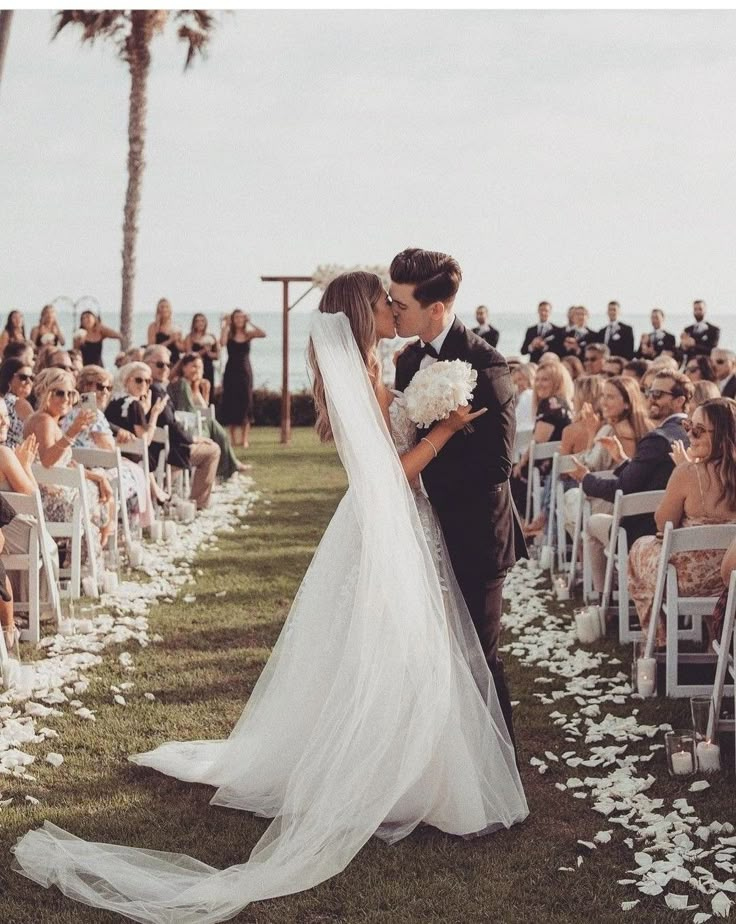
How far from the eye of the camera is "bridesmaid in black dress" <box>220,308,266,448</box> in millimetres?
16000

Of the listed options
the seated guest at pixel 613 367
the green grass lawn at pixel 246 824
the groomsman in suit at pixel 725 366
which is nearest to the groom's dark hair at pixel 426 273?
the green grass lawn at pixel 246 824

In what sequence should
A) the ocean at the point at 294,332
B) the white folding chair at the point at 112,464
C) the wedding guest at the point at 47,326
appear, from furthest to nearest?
the ocean at the point at 294,332
the wedding guest at the point at 47,326
the white folding chair at the point at 112,464

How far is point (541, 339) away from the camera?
15.9 metres

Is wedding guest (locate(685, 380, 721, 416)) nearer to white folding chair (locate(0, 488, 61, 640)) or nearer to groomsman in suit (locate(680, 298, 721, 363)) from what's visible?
white folding chair (locate(0, 488, 61, 640))

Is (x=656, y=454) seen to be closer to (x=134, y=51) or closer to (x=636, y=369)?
(x=636, y=369)

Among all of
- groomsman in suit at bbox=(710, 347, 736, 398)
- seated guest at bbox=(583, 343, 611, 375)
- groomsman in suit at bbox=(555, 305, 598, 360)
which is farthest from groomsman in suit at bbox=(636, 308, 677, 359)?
groomsman in suit at bbox=(710, 347, 736, 398)

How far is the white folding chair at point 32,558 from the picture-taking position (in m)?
5.86

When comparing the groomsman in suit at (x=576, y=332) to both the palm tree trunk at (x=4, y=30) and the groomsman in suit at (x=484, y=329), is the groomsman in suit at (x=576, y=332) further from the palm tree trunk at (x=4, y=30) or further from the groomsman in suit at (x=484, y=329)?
the palm tree trunk at (x=4, y=30)

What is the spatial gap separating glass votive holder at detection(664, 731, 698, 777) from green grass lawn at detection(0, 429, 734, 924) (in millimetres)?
119

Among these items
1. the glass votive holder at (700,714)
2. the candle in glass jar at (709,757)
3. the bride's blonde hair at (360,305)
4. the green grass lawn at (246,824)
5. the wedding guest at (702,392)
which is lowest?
the green grass lawn at (246,824)

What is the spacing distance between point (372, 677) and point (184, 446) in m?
6.56

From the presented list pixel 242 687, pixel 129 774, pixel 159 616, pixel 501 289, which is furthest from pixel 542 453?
pixel 501 289

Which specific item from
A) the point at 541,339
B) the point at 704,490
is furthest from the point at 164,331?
the point at 704,490

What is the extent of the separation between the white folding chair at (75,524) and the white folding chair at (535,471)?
3.30 metres
